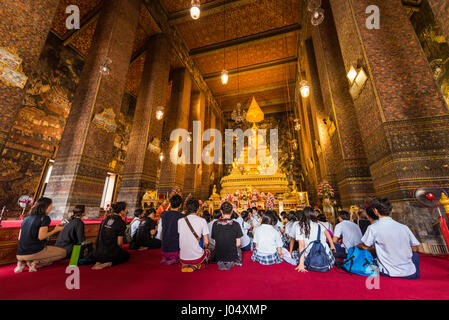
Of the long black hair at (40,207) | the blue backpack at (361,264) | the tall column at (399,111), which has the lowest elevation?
the blue backpack at (361,264)

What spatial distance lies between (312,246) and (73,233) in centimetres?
414

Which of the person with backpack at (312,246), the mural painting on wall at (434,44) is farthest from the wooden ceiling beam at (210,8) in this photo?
the person with backpack at (312,246)

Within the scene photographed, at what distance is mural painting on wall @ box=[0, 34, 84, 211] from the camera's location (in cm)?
791

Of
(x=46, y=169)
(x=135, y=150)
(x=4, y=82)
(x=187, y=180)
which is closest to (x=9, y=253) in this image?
(x=4, y=82)

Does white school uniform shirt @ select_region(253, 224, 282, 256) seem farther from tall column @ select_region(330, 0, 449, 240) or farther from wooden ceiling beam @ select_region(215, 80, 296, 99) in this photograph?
wooden ceiling beam @ select_region(215, 80, 296, 99)

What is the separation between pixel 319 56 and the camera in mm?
8320

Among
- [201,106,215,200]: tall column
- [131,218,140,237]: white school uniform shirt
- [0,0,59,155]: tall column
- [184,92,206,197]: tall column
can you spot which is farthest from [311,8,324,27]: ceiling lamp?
[201,106,215,200]: tall column

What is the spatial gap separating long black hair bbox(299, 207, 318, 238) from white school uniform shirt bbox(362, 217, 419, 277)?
2.44 ft

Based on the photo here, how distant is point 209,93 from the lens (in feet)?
55.8

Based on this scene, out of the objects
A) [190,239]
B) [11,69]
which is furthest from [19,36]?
[190,239]

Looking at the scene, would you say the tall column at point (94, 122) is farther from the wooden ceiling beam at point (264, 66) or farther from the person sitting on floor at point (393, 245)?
the wooden ceiling beam at point (264, 66)

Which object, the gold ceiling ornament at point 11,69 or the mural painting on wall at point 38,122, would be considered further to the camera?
the mural painting on wall at point 38,122

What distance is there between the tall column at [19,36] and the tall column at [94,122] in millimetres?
1644

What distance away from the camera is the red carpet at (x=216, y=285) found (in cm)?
190
